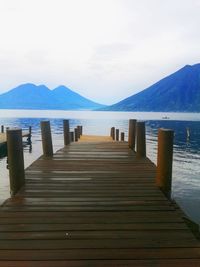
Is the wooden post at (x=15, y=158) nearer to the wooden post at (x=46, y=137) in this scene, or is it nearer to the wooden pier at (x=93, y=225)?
the wooden pier at (x=93, y=225)

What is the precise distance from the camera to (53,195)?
20.8 feet

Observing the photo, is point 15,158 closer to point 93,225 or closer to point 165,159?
point 93,225

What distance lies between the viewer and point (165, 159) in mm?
7176

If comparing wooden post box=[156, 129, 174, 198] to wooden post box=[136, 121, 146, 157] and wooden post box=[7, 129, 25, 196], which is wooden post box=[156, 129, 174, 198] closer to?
wooden post box=[7, 129, 25, 196]

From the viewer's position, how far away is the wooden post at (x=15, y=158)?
6.80m

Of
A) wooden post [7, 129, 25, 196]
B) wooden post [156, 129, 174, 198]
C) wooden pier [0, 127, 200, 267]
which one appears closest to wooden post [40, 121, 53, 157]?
wooden pier [0, 127, 200, 267]

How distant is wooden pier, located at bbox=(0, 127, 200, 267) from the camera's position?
3918 millimetres

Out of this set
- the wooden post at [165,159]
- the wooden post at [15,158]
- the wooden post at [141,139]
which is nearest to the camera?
the wooden post at [15,158]

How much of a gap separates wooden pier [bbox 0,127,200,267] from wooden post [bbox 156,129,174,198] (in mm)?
237

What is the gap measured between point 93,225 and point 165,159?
2864 mm

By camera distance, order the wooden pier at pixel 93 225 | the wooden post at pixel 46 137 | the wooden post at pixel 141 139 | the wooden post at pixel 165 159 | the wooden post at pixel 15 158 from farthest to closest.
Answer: the wooden post at pixel 141 139 → the wooden post at pixel 46 137 → the wooden post at pixel 165 159 → the wooden post at pixel 15 158 → the wooden pier at pixel 93 225

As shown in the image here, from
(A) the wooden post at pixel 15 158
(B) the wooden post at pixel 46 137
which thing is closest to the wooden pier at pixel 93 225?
(A) the wooden post at pixel 15 158

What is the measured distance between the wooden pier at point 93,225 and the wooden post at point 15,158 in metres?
0.20

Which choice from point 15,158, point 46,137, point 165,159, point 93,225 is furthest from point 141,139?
point 93,225
